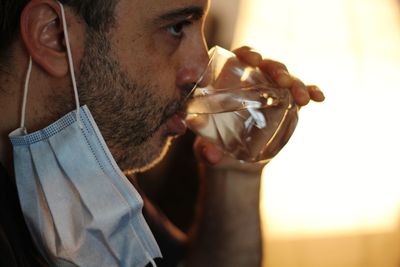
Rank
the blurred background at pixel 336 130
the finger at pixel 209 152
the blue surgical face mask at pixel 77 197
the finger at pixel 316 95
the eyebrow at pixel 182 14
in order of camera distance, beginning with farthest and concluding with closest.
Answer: the blurred background at pixel 336 130 → the finger at pixel 209 152 → the finger at pixel 316 95 → the eyebrow at pixel 182 14 → the blue surgical face mask at pixel 77 197

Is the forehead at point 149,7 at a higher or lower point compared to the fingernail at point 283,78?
higher

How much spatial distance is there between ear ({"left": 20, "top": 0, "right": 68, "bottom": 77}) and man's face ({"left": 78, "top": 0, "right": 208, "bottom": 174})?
4cm

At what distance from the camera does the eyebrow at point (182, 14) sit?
119 cm

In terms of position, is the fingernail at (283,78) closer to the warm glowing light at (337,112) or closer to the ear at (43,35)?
the ear at (43,35)

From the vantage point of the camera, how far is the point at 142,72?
121 centimetres

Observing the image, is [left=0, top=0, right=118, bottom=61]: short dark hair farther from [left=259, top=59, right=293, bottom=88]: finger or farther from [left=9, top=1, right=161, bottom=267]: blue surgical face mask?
[left=259, top=59, right=293, bottom=88]: finger

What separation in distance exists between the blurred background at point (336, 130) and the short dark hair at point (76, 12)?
1.01m

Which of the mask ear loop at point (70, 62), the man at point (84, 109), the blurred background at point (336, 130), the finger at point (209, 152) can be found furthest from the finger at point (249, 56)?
the blurred background at point (336, 130)

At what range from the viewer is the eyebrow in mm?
1194

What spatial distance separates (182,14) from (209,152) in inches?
14.7

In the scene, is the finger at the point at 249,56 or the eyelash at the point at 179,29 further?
the finger at the point at 249,56

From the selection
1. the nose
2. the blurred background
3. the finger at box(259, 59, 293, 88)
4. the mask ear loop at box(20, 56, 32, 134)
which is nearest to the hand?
the finger at box(259, 59, 293, 88)

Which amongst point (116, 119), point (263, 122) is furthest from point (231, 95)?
point (116, 119)

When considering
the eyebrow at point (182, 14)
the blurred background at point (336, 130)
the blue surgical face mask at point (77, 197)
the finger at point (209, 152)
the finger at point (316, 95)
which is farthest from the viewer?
the blurred background at point (336, 130)
